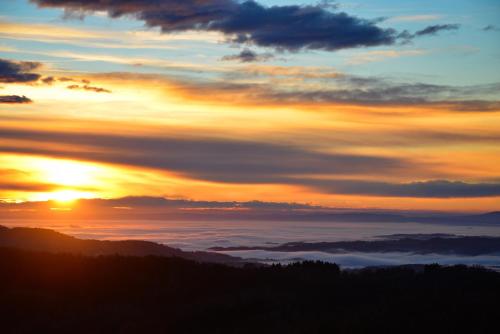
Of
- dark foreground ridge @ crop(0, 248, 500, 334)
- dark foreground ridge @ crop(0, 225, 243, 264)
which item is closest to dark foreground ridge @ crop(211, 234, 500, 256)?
dark foreground ridge @ crop(0, 225, 243, 264)

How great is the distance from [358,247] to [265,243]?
11453 millimetres

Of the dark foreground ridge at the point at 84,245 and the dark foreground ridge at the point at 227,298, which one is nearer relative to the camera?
the dark foreground ridge at the point at 227,298

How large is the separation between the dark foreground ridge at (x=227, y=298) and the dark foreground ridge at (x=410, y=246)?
48995mm

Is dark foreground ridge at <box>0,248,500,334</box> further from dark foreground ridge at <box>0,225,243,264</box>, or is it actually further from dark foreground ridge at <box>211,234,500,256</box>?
dark foreground ridge at <box>211,234,500,256</box>

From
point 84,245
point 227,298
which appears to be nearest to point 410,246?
point 84,245

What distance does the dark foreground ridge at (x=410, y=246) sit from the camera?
7469 centimetres

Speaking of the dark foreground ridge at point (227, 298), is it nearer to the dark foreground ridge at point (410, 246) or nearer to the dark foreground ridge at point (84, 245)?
the dark foreground ridge at point (84, 245)

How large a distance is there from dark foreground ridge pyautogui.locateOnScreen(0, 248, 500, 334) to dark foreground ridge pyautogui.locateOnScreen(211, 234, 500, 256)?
4900 centimetres

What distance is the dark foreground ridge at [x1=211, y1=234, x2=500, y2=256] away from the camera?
7469cm

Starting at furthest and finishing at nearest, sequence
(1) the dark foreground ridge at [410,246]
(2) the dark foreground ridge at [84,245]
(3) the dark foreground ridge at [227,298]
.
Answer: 1. (1) the dark foreground ridge at [410,246]
2. (2) the dark foreground ridge at [84,245]
3. (3) the dark foreground ridge at [227,298]

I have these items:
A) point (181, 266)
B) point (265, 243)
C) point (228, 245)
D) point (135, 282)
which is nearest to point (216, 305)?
point (135, 282)

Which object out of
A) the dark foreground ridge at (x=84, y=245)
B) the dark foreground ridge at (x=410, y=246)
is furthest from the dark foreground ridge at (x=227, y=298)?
the dark foreground ridge at (x=410, y=246)

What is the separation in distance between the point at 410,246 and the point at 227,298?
6325 centimetres

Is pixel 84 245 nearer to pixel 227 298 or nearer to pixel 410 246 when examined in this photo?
pixel 227 298
